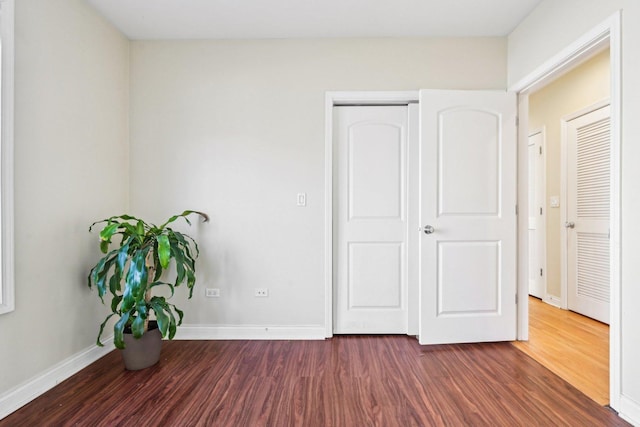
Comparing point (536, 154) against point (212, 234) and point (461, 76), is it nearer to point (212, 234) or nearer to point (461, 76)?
point (461, 76)

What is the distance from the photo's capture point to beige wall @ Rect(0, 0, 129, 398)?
178cm

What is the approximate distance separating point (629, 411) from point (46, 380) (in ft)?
10.5

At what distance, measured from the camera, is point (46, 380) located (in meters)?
1.89

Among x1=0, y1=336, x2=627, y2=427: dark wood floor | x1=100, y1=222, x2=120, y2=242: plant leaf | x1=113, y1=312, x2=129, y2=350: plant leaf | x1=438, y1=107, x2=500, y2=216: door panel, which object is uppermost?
x1=438, y1=107, x2=500, y2=216: door panel

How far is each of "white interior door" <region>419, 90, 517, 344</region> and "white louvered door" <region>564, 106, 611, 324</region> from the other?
1.20 m

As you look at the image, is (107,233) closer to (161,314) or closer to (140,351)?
(161,314)

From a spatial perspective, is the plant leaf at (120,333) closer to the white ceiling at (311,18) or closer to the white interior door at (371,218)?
the white interior door at (371,218)

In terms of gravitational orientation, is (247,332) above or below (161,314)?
below

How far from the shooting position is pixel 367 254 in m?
2.71

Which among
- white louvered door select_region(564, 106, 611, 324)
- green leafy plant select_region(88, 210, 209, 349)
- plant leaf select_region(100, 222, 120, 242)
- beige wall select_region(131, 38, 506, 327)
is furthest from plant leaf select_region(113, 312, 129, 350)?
white louvered door select_region(564, 106, 611, 324)

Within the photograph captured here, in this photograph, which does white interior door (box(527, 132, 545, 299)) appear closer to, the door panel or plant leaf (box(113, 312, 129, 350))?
the door panel

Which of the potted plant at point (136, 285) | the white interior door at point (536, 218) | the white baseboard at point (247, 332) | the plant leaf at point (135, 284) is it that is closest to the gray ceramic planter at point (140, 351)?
the potted plant at point (136, 285)

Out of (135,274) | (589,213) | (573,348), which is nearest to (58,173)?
(135,274)

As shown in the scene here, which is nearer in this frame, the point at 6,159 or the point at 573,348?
the point at 6,159
